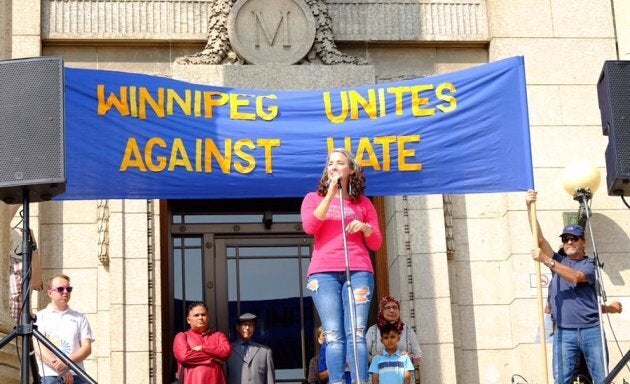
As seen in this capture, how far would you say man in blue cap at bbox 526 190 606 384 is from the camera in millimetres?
12758

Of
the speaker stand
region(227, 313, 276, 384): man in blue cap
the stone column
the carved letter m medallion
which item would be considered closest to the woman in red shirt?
region(227, 313, 276, 384): man in blue cap

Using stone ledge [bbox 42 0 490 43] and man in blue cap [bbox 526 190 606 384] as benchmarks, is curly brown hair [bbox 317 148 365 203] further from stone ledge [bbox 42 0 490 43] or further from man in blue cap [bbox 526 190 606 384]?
stone ledge [bbox 42 0 490 43]

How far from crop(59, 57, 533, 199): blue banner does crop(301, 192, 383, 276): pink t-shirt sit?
5.70 feet

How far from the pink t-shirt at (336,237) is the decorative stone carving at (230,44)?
458 cm

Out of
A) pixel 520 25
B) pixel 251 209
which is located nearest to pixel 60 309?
pixel 251 209

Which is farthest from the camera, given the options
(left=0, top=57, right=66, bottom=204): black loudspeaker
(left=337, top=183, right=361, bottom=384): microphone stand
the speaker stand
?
(left=337, top=183, right=361, bottom=384): microphone stand

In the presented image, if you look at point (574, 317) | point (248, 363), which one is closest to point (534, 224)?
point (574, 317)

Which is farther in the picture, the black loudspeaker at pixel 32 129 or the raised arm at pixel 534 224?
the raised arm at pixel 534 224

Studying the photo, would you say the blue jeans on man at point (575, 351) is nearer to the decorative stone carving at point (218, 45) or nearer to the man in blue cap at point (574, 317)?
the man in blue cap at point (574, 317)

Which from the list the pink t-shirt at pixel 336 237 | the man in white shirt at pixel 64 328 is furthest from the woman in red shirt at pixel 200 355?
the pink t-shirt at pixel 336 237

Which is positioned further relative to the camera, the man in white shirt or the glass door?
the glass door

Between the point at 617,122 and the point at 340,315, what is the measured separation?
8.98ft

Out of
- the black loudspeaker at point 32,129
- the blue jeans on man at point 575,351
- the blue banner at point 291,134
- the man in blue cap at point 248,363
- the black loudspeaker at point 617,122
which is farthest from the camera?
the man in blue cap at point 248,363

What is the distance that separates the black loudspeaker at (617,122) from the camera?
11344 mm
